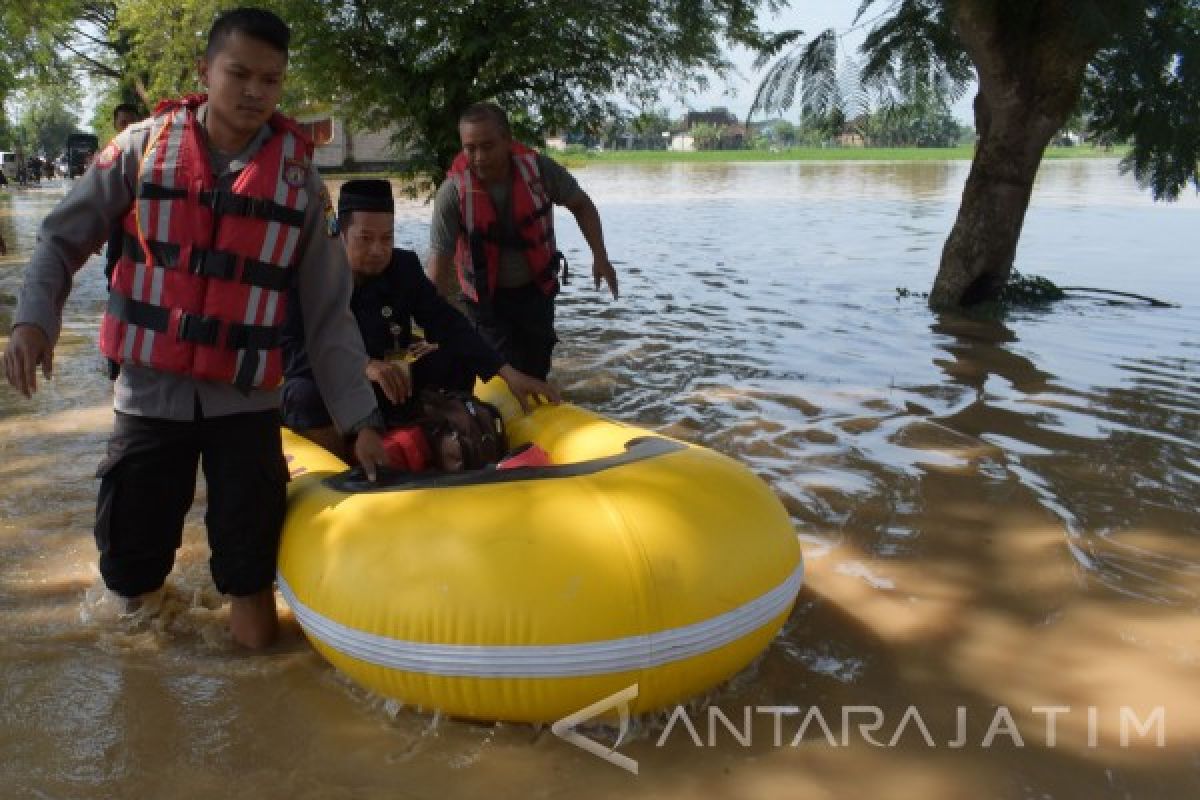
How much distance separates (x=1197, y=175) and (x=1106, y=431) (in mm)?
3349

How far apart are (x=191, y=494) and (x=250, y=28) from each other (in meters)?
1.26

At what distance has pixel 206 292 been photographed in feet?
8.02

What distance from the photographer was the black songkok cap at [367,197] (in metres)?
3.18

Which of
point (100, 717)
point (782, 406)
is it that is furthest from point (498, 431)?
point (782, 406)

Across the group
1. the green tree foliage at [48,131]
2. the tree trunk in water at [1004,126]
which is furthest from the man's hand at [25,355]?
the green tree foliage at [48,131]

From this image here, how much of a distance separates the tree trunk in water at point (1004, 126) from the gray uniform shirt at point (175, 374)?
5.21m

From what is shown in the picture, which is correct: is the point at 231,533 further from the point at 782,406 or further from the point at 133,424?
the point at 782,406

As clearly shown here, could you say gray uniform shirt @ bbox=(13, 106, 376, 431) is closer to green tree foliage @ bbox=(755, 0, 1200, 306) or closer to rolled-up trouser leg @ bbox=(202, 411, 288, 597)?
rolled-up trouser leg @ bbox=(202, 411, 288, 597)

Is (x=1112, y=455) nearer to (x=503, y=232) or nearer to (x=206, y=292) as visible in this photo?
(x=503, y=232)

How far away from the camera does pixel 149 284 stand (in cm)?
243

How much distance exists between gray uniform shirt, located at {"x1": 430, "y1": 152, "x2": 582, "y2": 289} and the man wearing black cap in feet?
2.42

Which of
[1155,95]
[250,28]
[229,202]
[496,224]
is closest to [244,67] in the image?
[250,28]

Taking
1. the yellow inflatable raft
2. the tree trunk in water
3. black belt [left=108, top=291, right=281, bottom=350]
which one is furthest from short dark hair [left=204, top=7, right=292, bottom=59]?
the tree trunk in water

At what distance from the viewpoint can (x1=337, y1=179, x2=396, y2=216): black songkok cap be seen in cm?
318
